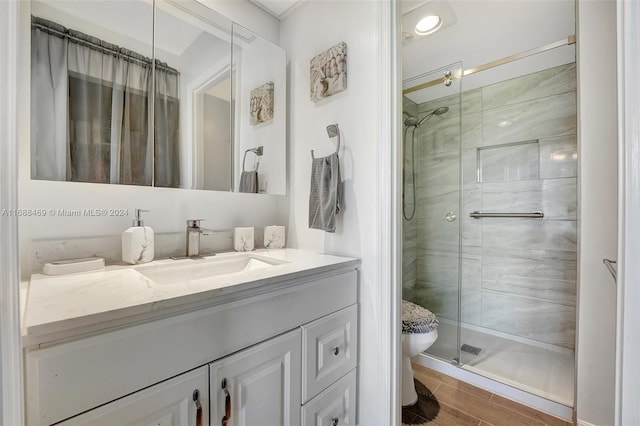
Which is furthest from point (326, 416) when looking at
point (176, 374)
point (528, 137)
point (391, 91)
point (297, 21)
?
point (528, 137)

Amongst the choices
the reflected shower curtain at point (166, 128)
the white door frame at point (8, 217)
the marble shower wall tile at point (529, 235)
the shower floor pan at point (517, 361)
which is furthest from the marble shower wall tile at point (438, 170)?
the white door frame at point (8, 217)

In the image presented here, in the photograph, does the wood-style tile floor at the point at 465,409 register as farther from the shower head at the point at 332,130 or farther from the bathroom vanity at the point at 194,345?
the shower head at the point at 332,130

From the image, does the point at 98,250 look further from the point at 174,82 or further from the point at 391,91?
the point at 391,91

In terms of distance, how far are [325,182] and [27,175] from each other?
1.06 metres

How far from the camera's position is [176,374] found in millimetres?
680

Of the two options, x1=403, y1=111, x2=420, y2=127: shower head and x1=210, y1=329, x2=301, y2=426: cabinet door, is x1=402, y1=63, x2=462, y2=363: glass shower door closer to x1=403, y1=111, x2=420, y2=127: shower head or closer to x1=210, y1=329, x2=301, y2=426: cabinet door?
x1=403, y1=111, x2=420, y2=127: shower head

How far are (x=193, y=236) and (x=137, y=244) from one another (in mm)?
234

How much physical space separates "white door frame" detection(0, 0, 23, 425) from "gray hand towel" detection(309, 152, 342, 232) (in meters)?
0.95

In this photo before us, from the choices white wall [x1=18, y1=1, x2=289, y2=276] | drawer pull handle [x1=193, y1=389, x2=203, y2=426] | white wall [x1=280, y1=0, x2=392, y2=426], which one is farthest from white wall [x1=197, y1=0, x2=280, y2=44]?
drawer pull handle [x1=193, y1=389, x2=203, y2=426]

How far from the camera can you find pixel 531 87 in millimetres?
2150

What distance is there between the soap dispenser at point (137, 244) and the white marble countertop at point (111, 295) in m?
Answer: 0.05

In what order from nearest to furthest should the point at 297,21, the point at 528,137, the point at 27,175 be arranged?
the point at 27,175 → the point at 297,21 → the point at 528,137

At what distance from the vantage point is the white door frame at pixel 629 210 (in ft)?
2.07

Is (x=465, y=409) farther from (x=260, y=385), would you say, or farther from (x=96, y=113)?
(x=96, y=113)
